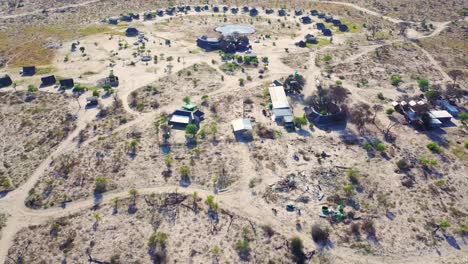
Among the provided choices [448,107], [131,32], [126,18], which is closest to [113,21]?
[126,18]

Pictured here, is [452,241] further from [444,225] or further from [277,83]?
[277,83]

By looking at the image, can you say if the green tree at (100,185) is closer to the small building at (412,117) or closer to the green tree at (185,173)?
the green tree at (185,173)

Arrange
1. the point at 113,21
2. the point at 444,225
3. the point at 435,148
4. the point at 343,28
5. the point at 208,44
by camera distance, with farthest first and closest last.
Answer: the point at 113,21 → the point at 343,28 → the point at 208,44 → the point at 435,148 → the point at 444,225

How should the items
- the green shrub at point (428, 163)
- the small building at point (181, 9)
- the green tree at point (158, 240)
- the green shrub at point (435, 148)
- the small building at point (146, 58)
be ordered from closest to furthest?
the green tree at point (158, 240), the green shrub at point (428, 163), the green shrub at point (435, 148), the small building at point (146, 58), the small building at point (181, 9)

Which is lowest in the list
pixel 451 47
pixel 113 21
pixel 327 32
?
pixel 451 47

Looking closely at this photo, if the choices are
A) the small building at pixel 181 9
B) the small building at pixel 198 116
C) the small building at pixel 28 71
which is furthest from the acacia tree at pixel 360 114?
the small building at pixel 181 9

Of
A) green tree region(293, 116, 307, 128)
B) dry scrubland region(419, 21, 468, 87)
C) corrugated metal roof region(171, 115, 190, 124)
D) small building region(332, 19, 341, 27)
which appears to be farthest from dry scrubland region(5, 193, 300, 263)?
small building region(332, 19, 341, 27)
